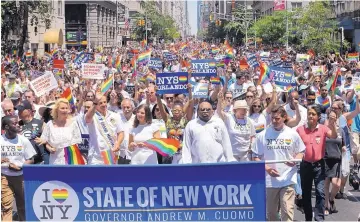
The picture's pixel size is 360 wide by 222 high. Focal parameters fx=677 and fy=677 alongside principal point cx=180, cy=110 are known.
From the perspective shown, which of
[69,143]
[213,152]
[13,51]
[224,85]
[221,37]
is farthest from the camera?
[221,37]

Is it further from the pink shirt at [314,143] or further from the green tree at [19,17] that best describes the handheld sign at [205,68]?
the green tree at [19,17]

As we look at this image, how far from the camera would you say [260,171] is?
19.0 feet

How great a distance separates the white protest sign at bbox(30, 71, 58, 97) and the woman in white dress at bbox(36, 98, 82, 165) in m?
4.06

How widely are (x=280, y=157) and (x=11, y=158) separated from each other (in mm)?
3077

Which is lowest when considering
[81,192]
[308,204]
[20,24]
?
[308,204]

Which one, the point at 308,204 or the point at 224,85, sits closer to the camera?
the point at 308,204

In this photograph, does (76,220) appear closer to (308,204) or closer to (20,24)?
(308,204)

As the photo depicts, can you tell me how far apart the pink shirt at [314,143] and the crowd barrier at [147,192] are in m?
2.59

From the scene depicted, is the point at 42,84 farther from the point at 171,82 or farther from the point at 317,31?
the point at 317,31

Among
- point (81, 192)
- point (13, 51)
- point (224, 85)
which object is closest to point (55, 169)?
point (81, 192)

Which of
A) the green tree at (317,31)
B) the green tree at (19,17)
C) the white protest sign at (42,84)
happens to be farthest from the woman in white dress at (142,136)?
the green tree at (317,31)

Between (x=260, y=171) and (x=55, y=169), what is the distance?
1.75m

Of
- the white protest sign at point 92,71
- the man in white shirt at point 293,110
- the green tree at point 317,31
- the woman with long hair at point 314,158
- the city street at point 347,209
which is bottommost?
the city street at point 347,209

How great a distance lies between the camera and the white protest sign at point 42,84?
39.7 ft
